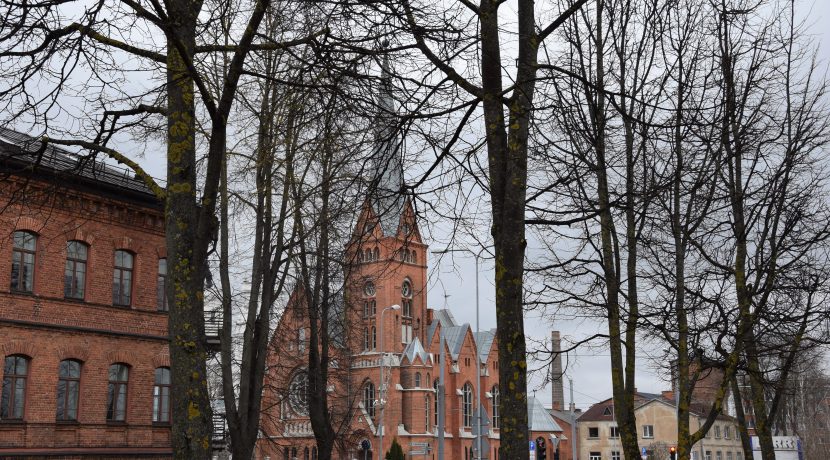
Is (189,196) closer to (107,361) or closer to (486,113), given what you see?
(486,113)

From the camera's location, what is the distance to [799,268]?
12.8 metres

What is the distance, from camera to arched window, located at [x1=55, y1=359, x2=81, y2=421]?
24.6 m

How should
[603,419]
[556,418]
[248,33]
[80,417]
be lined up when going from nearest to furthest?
[248,33] < [80,417] < [603,419] < [556,418]

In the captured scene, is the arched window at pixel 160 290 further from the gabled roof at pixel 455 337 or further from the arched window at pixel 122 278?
the gabled roof at pixel 455 337

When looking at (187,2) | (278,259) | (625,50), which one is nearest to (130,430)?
(278,259)

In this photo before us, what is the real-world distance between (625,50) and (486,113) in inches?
248

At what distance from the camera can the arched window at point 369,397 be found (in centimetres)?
7341

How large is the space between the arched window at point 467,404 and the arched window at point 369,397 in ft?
32.2

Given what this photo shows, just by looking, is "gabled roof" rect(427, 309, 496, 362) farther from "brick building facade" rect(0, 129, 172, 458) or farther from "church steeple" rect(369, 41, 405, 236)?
"church steeple" rect(369, 41, 405, 236)

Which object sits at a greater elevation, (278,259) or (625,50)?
(625,50)

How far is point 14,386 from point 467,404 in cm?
6107

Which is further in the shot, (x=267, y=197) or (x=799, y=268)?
(x=267, y=197)

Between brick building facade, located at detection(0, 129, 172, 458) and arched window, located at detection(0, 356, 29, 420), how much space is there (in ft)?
0.09

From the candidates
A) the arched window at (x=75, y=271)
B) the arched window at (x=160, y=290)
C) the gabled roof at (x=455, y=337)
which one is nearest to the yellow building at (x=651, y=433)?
the gabled roof at (x=455, y=337)
